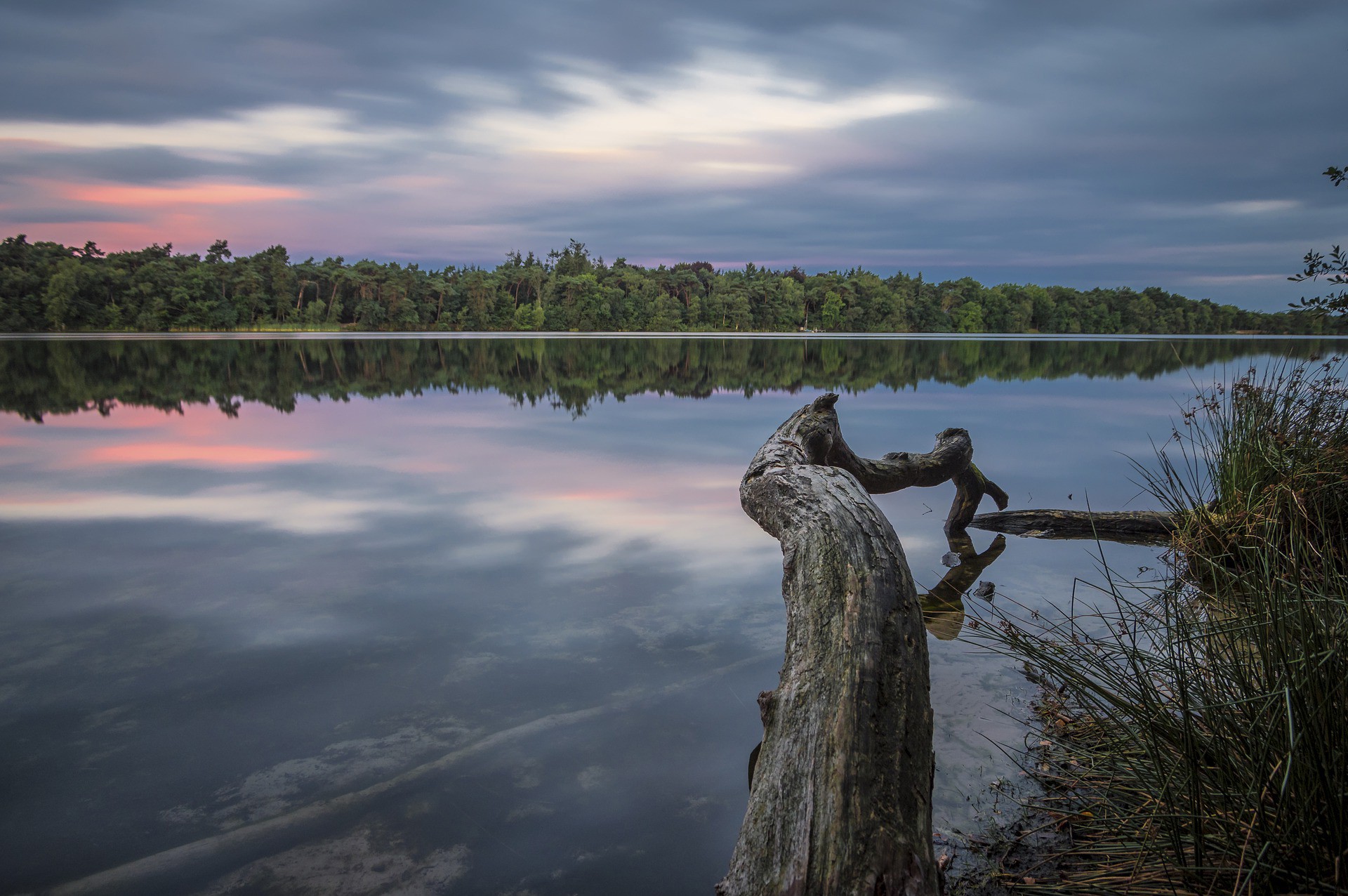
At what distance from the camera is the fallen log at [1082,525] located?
5.45 meters

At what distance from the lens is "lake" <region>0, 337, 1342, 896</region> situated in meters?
2.26

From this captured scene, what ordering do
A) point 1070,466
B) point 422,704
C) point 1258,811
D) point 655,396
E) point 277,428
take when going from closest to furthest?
point 1258,811, point 422,704, point 1070,466, point 277,428, point 655,396

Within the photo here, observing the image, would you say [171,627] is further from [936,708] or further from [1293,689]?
[1293,689]

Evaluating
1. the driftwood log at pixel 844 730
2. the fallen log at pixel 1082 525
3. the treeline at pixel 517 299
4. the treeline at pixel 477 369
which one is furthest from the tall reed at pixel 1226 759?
the treeline at pixel 517 299

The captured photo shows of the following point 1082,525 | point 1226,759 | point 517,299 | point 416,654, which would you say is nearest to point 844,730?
point 1226,759

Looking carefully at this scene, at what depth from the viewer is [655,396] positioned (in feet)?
49.8

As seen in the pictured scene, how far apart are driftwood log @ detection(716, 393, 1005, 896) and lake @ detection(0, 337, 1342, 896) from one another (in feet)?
1.41

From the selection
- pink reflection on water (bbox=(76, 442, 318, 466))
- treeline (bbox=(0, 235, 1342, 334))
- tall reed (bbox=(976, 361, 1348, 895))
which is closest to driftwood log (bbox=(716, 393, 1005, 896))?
tall reed (bbox=(976, 361, 1348, 895))

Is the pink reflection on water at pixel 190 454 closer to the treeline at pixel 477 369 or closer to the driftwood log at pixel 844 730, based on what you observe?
the treeline at pixel 477 369

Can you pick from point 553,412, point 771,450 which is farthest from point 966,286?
point 771,450

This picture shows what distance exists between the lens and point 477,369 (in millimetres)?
21719

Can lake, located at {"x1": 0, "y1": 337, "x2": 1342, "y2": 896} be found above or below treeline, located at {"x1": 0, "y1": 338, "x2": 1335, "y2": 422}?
below

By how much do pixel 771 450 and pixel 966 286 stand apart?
3325 inches

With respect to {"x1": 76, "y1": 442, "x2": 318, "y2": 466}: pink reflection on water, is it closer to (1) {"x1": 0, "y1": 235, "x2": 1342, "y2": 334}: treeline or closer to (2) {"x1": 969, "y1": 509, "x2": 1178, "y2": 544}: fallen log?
(2) {"x1": 969, "y1": 509, "x2": 1178, "y2": 544}: fallen log
